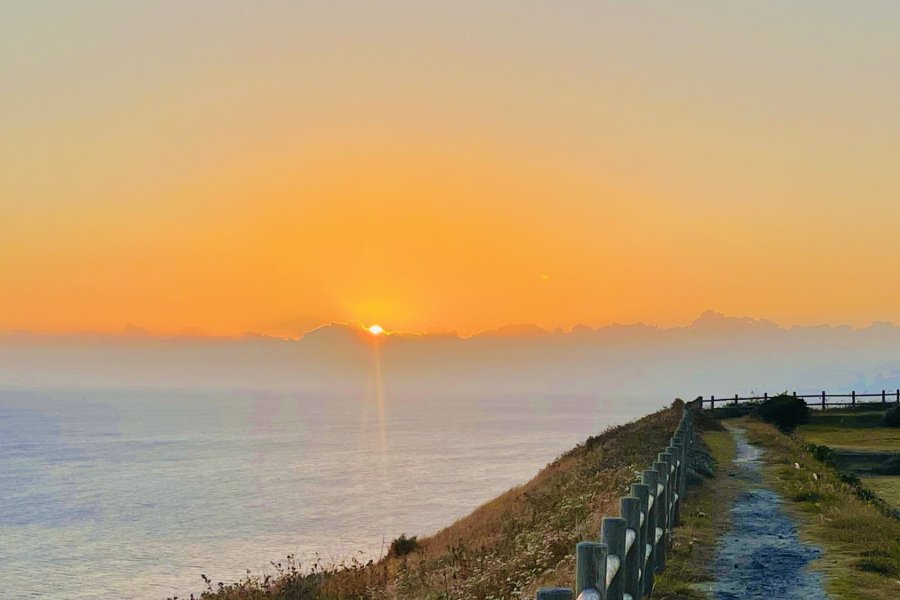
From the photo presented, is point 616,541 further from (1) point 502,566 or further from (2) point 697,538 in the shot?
(2) point 697,538

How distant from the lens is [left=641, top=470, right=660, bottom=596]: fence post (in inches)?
411

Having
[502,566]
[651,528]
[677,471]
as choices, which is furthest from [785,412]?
[651,528]

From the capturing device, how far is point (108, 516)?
219ft

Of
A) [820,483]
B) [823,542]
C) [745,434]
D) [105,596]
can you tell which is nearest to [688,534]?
[823,542]

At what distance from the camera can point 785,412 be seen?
53.1 metres

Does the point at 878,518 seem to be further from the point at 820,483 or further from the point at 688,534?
the point at 820,483

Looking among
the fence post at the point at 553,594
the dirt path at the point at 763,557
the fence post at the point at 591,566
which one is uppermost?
the fence post at the point at 553,594

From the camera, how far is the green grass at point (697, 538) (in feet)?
37.2

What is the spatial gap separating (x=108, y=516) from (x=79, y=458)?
6013 centimetres

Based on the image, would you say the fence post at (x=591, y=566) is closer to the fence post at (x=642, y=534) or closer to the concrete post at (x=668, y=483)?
the fence post at (x=642, y=534)

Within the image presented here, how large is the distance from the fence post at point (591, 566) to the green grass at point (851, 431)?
3890 centimetres

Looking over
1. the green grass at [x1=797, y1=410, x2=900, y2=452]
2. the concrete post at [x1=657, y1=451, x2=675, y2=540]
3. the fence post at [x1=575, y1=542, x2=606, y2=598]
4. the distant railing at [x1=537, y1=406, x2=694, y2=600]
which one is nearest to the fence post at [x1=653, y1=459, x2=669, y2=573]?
the distant railing at [x1=537, y1=406, x2=694, y2=600]

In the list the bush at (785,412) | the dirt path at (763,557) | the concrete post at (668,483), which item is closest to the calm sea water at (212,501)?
the bush at (785,412)

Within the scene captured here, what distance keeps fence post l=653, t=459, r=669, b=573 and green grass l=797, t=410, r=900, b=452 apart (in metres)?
32.0
